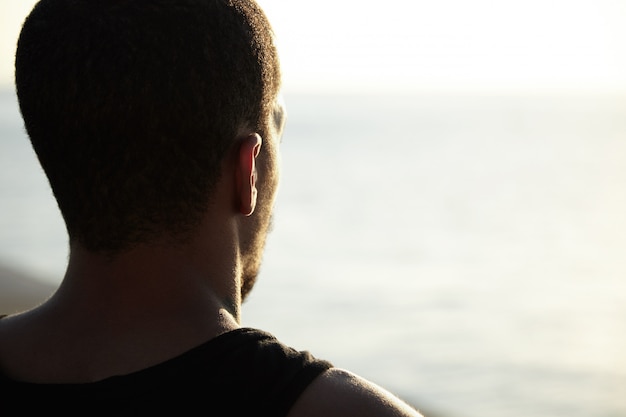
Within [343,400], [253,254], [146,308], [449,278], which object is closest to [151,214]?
[146,308]

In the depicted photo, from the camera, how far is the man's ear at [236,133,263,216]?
60.0 inches

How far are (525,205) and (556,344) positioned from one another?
13970 mm

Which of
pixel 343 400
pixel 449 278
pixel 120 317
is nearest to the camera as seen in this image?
pixel 343 400

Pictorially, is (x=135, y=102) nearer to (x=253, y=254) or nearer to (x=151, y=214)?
(x=151, y=214)

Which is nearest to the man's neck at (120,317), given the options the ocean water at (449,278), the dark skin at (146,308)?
the dark skin at (146,308)

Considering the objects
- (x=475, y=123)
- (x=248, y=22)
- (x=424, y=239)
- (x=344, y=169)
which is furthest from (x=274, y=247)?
(x=475, y=123)

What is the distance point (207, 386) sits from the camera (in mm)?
1396

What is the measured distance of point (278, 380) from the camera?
139 centimetres

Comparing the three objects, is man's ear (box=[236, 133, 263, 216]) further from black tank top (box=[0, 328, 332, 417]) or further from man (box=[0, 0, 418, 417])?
black tank top (box=[0, 328, 332, 417])

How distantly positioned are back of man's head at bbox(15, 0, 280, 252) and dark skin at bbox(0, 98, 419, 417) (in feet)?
0.10

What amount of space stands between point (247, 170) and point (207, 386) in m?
0.35

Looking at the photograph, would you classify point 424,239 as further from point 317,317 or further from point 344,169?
point 344,169

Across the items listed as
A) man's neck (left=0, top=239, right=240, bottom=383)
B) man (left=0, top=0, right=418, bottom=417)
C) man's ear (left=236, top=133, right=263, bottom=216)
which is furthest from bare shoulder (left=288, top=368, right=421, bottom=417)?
man's ear (left=236, top=133, right=263, bottom=216)

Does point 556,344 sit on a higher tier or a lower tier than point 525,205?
lower
